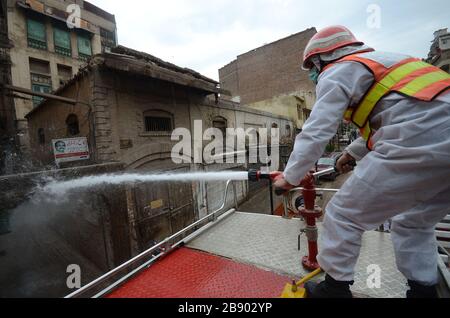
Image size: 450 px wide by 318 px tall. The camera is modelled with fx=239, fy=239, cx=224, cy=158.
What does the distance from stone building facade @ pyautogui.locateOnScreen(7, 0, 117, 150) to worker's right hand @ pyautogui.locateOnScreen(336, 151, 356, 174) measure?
18183 mm

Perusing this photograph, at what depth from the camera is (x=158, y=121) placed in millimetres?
9297

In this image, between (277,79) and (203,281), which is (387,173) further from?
(277,79)

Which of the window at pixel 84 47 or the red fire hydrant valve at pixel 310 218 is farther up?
the window at pixel 84 47

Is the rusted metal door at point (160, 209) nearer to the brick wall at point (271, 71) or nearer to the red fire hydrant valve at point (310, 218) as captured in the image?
the red fire hydrant valve at point (310, 218)

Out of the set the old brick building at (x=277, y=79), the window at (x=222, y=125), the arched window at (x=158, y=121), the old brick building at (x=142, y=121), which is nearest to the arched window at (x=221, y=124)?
the window at (x=222, y=125)

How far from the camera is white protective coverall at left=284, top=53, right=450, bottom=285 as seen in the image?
4.71 ft

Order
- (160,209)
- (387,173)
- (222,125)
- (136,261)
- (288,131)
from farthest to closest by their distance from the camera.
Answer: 1. (288,131)
2. (222,125)
3. (160,209)
4. (136,261)
5. (387,173)

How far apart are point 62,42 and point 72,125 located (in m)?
15.7

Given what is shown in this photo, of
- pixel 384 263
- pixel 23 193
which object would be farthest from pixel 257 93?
pixel 384 263

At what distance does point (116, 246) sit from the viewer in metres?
7.78

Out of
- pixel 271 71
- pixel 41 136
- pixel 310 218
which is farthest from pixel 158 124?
pixel 271 71

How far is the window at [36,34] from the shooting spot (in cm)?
1795

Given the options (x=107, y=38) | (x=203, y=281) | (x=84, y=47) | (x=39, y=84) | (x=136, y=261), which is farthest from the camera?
(x=107, y=38)
